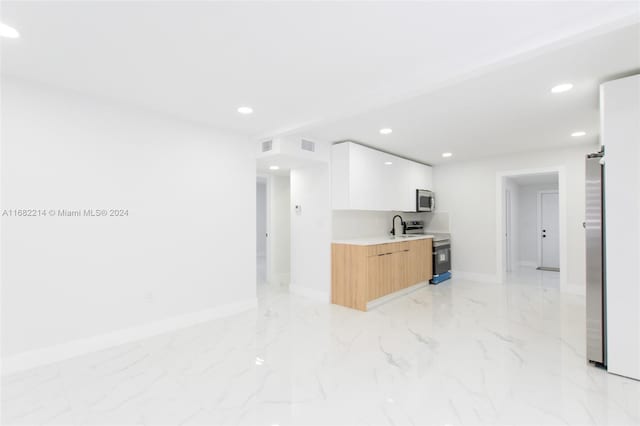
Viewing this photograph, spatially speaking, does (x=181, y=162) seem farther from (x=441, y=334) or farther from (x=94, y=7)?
(x=441, y=334)

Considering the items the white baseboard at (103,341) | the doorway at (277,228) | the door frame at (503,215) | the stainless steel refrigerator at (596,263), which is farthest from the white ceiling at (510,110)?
the white baseboard at (103,341)

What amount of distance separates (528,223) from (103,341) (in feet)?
29.0

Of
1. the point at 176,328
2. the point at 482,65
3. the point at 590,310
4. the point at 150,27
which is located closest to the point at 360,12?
the point at 482,65

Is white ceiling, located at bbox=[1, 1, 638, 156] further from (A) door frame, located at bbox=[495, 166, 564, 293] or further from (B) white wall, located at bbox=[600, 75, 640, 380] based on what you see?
(A) door frame, located at bbox=[495, 166, 564, 293]

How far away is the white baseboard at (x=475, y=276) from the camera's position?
5.75 meters

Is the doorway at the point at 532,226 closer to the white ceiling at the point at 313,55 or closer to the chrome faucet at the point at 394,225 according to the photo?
the chrome faucet at the point at 394,225

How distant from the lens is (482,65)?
225cm

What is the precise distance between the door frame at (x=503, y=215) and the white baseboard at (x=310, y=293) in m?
3.38

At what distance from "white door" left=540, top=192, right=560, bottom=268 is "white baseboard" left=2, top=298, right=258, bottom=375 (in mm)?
7456

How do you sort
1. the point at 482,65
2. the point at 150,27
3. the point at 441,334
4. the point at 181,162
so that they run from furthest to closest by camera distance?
the point at 181,162
the point at 441,334
the point at 482,65
the point at 150,27

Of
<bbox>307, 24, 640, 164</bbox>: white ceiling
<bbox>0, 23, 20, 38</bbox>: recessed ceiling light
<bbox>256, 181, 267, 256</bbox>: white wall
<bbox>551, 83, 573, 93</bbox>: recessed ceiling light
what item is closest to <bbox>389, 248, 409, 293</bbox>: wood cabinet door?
<bbox>307, 24, 640, 164</bbox>: white ceiling

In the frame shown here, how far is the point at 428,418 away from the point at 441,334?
146cm

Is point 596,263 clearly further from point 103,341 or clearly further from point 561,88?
point 103,341

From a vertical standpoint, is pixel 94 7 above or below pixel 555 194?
above
